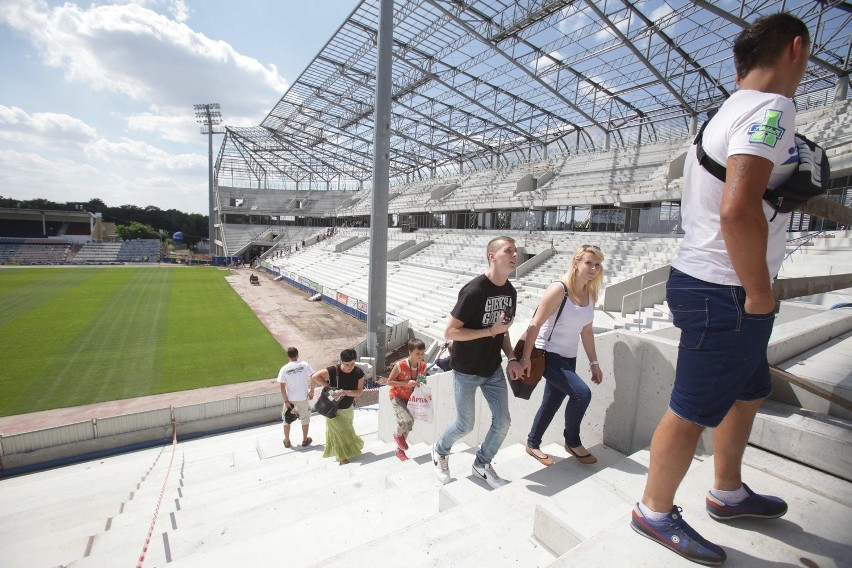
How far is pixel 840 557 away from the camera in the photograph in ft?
5.10

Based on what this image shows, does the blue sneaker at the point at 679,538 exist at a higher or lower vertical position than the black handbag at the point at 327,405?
higher

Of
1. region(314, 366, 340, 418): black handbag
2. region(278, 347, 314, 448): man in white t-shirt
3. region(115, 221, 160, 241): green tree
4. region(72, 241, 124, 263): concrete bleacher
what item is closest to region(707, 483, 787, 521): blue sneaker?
region(314, 366, 340, 418): black handbag

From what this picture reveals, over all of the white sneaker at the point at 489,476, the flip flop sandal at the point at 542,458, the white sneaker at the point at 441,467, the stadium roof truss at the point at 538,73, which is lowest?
the white sneaker at the point at 441,467

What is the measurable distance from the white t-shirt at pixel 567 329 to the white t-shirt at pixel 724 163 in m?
1.29

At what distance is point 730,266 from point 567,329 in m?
1.51

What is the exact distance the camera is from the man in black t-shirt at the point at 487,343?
2852 mm

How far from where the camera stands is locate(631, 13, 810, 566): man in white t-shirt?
1373 mm

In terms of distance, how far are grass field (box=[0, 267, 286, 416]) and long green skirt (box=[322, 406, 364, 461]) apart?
316 inches

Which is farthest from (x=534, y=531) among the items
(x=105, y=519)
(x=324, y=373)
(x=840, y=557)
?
(x=105, y=519)

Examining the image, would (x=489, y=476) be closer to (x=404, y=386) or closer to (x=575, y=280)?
(x=575, y=280)

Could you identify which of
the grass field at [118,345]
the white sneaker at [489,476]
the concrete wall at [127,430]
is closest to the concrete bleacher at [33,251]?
the grass field at [118,345]

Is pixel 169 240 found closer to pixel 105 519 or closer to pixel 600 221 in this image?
pixel 600 221

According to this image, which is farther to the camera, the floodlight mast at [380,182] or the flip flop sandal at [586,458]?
the floodlight mast at [380,182]

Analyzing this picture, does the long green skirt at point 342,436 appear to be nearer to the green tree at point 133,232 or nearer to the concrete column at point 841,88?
the concrete column at point 841,88
